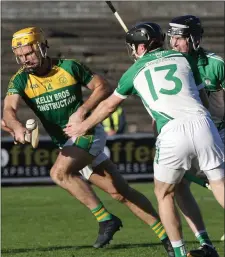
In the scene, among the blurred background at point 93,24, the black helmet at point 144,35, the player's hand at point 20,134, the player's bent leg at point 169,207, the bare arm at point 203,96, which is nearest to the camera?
the player's bent leg at point 169,207

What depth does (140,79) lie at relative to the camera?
23.6 feet

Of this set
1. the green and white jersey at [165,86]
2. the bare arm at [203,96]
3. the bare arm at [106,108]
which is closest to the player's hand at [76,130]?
the bare arm at [106,108]

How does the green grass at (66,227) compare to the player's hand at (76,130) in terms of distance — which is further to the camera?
the green grass at (66,227)

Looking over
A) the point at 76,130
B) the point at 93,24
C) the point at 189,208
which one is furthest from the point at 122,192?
the point at 93,24

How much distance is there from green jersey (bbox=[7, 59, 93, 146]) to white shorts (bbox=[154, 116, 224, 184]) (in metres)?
2.05

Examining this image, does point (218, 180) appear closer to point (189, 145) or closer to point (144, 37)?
point (189, 145)

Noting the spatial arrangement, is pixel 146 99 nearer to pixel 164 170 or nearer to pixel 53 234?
pixel 164 170

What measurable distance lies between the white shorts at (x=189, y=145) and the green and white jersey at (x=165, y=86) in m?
0.07

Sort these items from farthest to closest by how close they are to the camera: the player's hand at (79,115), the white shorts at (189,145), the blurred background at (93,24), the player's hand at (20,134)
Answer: the blurred background at (93,24) → the player's hand at (79,115) → the player's hand at (20,134) → the white shorts at (189,145)

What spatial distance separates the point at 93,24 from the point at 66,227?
11.9 m

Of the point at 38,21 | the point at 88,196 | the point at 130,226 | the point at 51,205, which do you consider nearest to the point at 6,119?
the point at 88,196

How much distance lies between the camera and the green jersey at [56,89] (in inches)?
357

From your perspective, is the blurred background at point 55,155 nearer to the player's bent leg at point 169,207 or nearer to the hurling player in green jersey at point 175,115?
the player's bent leg at point 169,207

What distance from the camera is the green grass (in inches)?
358
